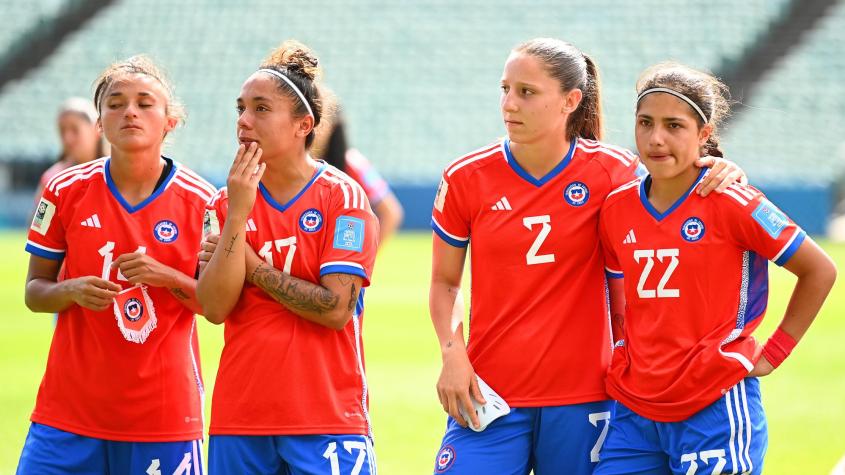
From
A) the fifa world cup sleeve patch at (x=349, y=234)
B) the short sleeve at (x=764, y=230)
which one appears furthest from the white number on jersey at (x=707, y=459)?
the fifa world cup sleeve patch at (x=349, y=234)

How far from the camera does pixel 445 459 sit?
4.24 m

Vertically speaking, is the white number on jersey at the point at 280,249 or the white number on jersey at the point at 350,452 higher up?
the white number on jersey at the point at 280,249

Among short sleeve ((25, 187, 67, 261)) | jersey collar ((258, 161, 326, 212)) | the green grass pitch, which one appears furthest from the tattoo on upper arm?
the green grass pitch

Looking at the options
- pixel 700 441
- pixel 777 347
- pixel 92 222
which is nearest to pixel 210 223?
pixel 92 222

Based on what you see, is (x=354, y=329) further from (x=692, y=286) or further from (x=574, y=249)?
(x=692, y=286)

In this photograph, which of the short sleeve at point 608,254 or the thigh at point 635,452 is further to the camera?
the short sleeve at point 608,254

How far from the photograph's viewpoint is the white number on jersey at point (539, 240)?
4270 mm

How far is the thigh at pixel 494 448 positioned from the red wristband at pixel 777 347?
0.86 m

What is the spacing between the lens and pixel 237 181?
4.08 meters

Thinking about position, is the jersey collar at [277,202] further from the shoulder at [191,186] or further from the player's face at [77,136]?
the player's face at [77,136]

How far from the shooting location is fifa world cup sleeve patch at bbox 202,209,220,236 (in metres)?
4.28

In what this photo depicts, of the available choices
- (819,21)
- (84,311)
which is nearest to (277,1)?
(819,21)

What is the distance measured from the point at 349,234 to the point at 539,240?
0.70 m

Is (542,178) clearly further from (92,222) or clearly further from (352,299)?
(92,222)
